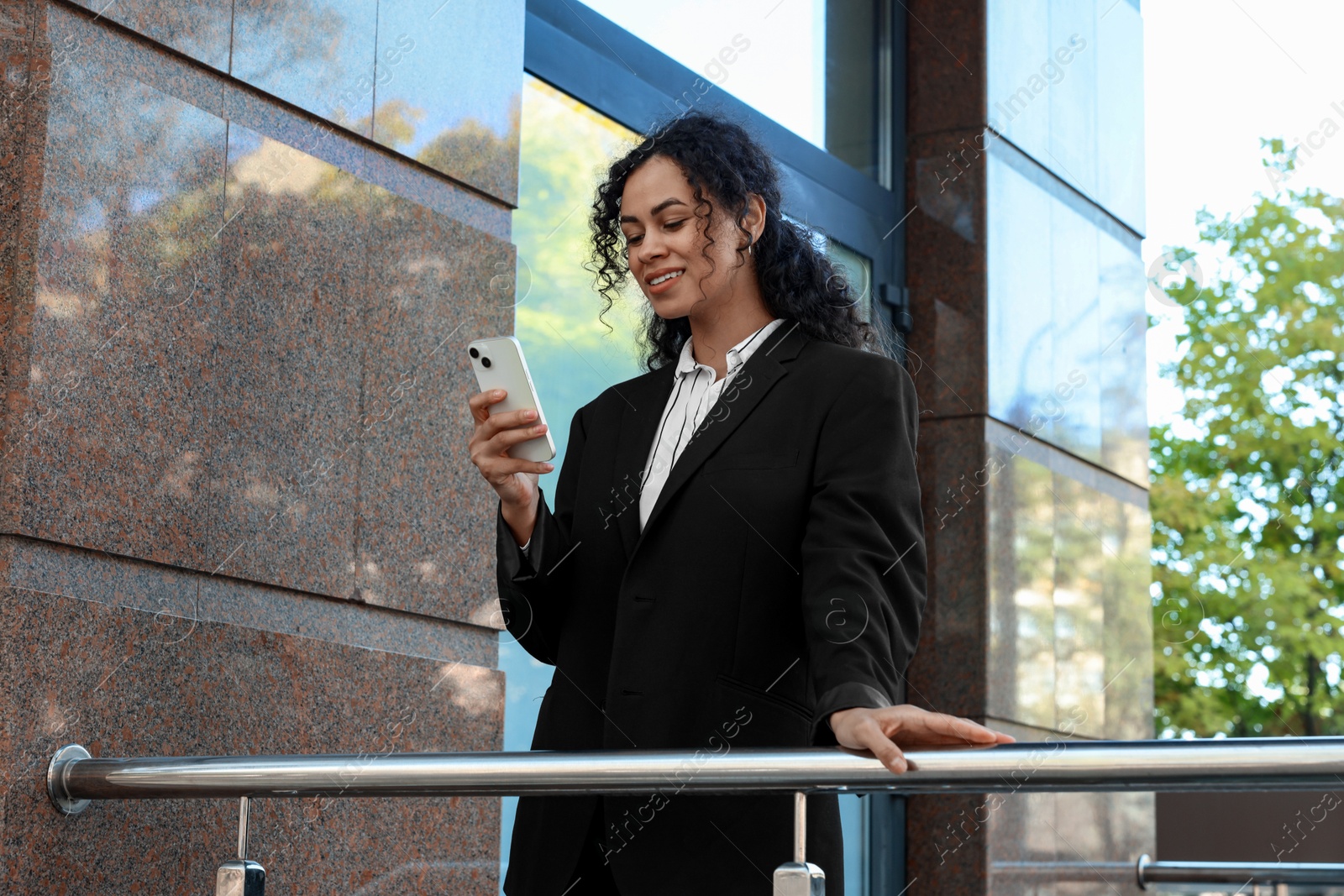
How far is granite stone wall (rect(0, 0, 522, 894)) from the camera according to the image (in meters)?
2.98

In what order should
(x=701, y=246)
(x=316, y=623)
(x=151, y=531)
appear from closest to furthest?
(x=701, y=246) → (x=151, y=531) → (x=316, y=623)

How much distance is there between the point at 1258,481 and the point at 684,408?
15.9 metres

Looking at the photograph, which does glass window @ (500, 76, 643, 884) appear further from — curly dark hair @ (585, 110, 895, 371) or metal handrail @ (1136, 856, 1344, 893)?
metal handrail @ (1136, 856, 1344, 893)

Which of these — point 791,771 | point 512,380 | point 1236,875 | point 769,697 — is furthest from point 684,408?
point 1236,875

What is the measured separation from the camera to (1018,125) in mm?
7809

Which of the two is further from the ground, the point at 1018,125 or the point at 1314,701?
the point at 1018,125

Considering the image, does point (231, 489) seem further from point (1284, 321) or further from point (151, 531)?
point (1284, 321)

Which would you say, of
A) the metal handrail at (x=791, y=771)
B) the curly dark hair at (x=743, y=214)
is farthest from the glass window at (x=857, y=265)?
the metal handrail at (x=791, y=771)

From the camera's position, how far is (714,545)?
2490mm

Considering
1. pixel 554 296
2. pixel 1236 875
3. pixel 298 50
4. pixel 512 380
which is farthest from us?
pixel 554 296

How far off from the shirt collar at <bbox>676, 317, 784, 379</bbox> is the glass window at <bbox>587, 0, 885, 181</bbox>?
337 centimetres

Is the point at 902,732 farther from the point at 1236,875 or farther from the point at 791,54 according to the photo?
the point at 791,54

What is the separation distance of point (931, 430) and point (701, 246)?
16.1 ft

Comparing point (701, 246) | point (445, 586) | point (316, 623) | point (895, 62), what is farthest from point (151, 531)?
point (895, 62)
